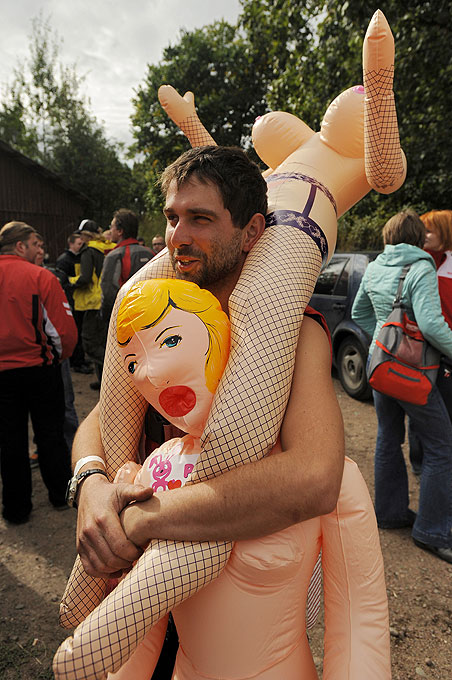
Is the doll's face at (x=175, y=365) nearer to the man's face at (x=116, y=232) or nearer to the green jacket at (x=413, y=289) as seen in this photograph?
the green jacket at (x=413, y=289)

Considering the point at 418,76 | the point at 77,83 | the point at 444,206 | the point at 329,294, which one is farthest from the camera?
the point at 77,83

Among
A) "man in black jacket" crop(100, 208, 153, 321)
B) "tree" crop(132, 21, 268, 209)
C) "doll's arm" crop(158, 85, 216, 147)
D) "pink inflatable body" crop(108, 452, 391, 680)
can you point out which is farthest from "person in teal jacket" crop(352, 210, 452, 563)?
"tree" crop(132, 21, 268, 209)

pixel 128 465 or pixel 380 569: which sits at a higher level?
pixel 128 465

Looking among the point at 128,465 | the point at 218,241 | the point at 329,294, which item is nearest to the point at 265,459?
the point at 128,465

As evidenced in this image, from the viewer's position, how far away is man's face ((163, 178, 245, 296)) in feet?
3.99

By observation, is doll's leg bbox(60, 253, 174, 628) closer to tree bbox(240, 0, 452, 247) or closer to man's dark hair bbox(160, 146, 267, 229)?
man's dark hair bbox(160, 146, 267, 229)

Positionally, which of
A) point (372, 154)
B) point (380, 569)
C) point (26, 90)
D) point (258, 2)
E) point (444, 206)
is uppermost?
point (26, 90)

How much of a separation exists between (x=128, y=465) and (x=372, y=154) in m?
1.23

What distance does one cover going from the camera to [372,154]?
1468mm

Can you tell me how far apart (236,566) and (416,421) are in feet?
7.70

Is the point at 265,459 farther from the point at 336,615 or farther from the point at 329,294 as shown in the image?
the point at 329,294

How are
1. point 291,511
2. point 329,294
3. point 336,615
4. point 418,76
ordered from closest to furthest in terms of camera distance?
1. point 291,511
2. point 336,615
3. point 329,294
4. point 418,76

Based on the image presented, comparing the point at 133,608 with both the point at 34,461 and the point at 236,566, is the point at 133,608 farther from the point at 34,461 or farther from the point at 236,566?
the point at 34,461

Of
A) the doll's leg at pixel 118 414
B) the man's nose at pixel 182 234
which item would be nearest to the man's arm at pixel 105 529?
the doll's leg at pixel 118 414
